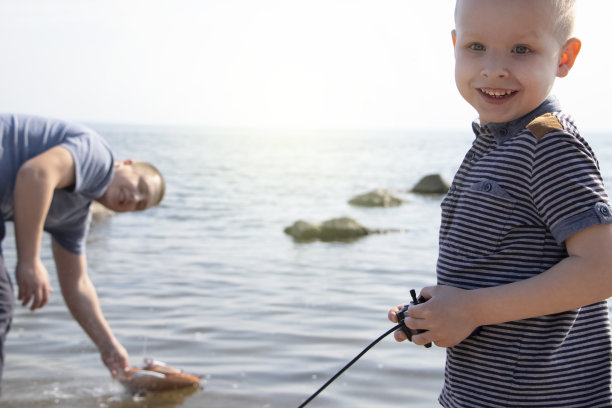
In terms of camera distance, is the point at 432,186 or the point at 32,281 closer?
the point at 32,281

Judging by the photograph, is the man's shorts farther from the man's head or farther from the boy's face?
the boy's face

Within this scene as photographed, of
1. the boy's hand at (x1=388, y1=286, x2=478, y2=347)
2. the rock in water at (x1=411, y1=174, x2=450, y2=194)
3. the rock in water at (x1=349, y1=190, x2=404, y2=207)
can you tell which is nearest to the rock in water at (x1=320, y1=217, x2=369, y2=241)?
the rock in water at (x1=349, y1=190, x2=404, y2=207)

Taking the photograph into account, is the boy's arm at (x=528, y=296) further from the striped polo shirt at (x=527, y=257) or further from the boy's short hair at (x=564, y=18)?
the boy's short hair at (x=564, y=18)

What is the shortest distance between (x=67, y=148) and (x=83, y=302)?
1.12m

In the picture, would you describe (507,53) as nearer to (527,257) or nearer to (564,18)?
(564,18)

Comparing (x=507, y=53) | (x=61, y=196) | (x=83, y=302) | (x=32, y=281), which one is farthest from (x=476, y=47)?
(x=83, y=302)

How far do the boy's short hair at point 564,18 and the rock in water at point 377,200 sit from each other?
14520 millimetres

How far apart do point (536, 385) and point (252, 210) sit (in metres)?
13.4

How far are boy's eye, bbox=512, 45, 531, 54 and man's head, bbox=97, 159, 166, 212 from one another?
2694 mm

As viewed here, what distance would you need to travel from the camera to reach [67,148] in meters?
3.44

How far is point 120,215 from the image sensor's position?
13.6 meters

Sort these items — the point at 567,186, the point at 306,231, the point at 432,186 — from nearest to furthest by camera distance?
the point at 567,186, the point at 306,231, the point at 432,186

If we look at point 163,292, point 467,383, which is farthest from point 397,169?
point 467,383

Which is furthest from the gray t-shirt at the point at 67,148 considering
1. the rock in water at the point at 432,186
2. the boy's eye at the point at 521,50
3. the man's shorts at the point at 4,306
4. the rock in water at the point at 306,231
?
the rock in water at the point at 432,186
